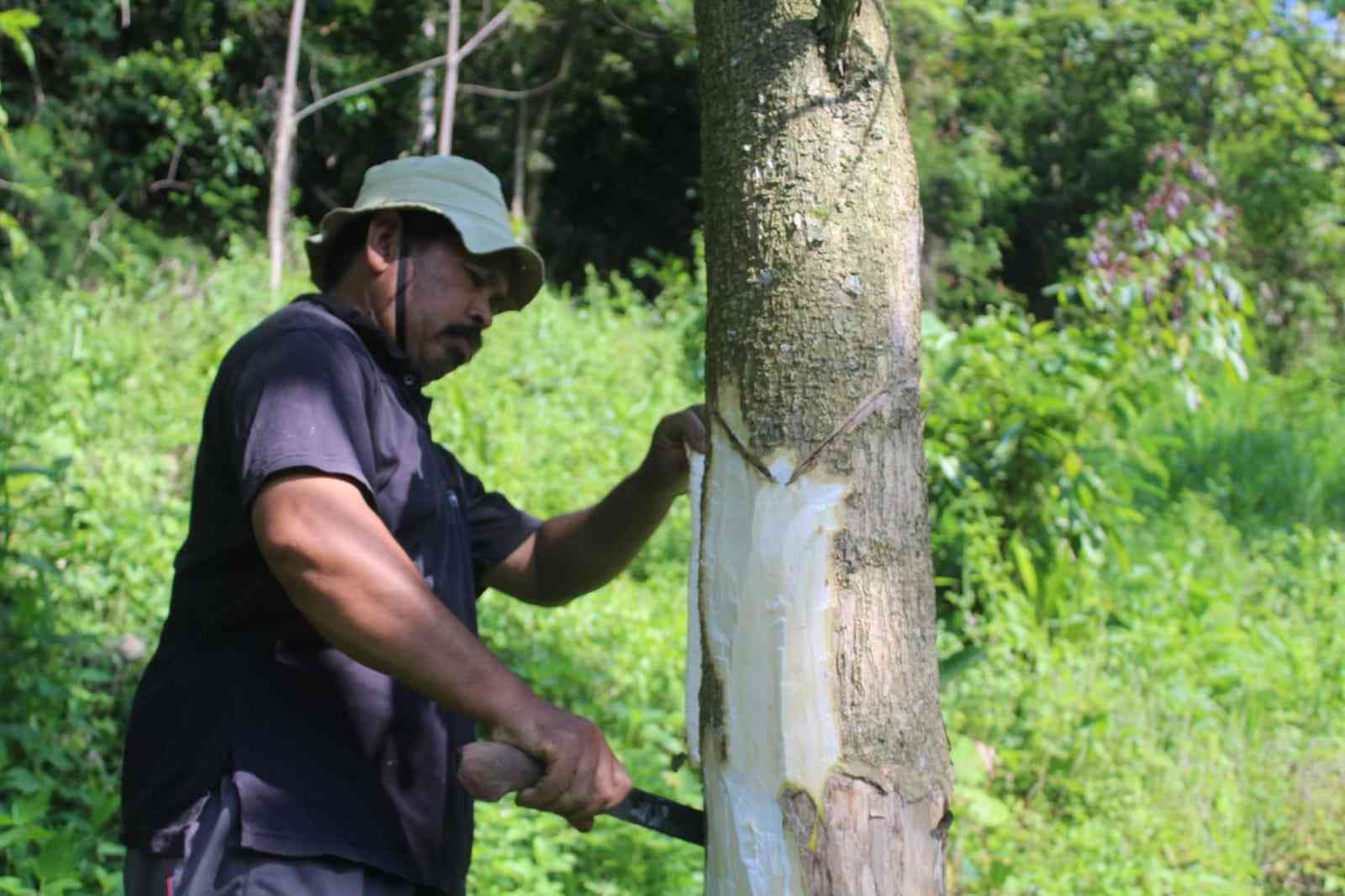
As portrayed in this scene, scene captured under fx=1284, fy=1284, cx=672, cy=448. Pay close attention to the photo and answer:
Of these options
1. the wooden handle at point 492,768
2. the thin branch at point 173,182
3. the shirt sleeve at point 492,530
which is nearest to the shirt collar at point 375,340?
the shirt sleeve at point 492,530

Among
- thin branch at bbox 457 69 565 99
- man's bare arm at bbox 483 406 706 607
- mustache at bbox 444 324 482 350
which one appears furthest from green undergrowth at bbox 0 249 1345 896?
thin branch at bbox 457 69 565 99

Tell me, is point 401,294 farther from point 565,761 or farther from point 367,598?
point 565,761

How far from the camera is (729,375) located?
1773 millimetres

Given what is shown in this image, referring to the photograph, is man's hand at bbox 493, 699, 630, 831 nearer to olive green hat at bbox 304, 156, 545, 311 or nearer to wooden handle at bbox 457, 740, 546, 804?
wooden handle at bbox 457, 740, 546, 804

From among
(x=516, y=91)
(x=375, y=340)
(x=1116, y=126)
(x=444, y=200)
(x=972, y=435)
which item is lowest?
(x=375, y=340)

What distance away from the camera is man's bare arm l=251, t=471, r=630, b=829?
1647mm

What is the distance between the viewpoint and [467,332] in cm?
218

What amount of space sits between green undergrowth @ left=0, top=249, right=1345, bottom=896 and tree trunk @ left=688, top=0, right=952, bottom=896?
76cm

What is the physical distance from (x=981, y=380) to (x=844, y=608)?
3854 millimetres

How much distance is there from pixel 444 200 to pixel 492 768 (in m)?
0.94

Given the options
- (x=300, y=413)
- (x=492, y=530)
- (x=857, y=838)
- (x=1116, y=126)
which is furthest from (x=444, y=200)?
(x=1116, y=126)

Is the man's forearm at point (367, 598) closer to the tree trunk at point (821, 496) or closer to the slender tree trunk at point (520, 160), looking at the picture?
the tree trunk at point (821, 496)

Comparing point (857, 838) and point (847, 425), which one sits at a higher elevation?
point (847, 425)

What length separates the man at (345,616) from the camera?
5.49 ft
